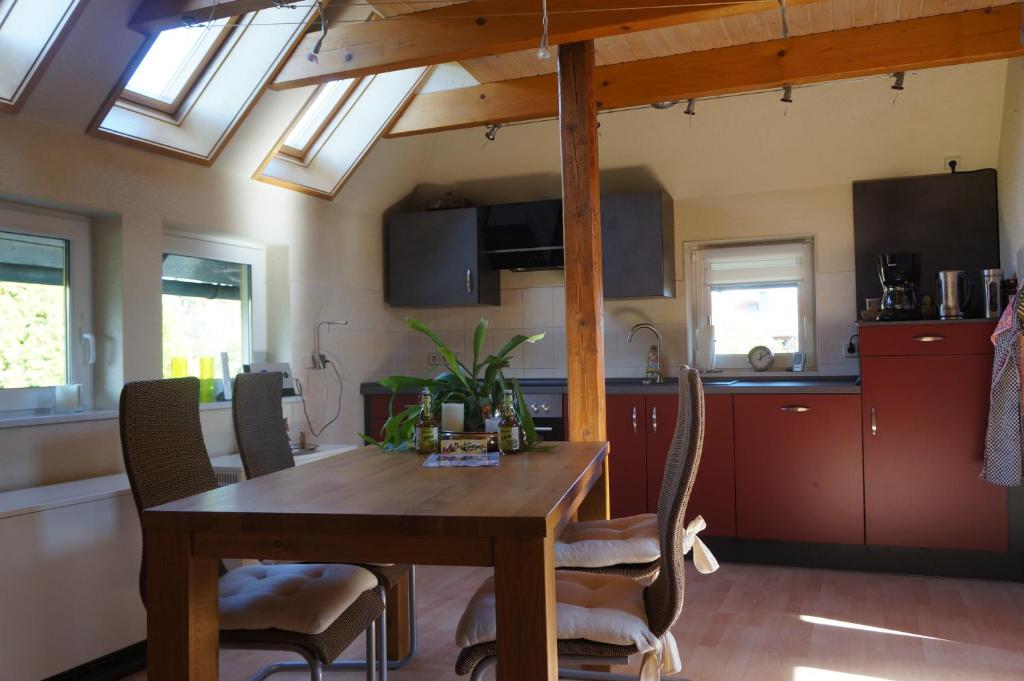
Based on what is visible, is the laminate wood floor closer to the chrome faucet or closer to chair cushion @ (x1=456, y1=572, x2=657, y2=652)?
chair cushion @ (x1=456, y1=572, x2=657, y2=652)

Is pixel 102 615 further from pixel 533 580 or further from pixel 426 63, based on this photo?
pixel 426 63

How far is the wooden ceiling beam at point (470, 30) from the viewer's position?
3.11 m

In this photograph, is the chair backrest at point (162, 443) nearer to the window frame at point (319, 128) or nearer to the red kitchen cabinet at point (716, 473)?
the window frame at point (319, 128)

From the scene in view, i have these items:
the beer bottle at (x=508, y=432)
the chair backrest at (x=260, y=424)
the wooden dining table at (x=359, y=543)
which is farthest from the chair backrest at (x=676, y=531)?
the chair backrest at (x=260, y=424)

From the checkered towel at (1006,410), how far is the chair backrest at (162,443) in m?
3.33

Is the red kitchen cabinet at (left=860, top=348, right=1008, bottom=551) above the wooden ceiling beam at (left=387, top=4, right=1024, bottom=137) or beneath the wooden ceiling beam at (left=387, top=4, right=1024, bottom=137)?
beneath

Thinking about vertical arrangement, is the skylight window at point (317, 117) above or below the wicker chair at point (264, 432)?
above

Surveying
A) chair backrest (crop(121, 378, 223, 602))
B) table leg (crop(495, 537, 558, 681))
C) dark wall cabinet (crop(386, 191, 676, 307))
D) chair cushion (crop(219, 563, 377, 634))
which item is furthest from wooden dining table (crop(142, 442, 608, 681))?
dark wall cabinet (crop(386, 191, 676, 307))

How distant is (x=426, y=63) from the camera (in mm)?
3643

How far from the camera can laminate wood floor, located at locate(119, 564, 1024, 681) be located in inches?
111

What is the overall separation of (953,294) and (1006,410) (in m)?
0.65

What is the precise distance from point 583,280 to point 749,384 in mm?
1400

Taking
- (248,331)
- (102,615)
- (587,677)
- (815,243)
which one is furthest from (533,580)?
(815,243)

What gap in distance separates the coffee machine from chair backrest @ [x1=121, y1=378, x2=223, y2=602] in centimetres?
332
